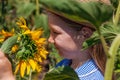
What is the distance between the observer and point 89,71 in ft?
3.97

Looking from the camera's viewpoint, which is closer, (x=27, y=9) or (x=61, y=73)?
(x=61, y=73)

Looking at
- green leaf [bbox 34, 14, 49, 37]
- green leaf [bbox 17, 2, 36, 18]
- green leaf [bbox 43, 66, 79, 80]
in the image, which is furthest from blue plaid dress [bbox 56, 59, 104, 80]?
green leaf [bbox 17, 2, 36, 18]

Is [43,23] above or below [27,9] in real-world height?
above

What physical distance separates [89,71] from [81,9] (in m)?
0.69

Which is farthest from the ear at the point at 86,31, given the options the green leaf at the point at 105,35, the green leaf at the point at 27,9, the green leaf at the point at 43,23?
the green leaf at the point at 27,9

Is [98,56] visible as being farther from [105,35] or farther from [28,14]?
[28,14]

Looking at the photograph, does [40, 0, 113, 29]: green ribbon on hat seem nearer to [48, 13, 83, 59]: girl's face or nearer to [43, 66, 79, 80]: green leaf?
[43, 66, 79, 80]: green leaf

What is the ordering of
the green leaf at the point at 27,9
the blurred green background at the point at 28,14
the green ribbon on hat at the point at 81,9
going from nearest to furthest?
the green ribbon on hat at the point at 81,9
the blurred green background at the point at 28,14
the green leaf at the point at 27,9

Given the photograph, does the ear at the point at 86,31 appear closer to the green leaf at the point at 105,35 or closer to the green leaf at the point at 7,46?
the green leaf at the point at 7,46

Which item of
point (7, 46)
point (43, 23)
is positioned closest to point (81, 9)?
point (7, 46)

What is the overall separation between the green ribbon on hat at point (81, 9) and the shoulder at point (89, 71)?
2.00 feet

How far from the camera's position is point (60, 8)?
1.72 ft

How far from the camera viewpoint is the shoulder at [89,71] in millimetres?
1181

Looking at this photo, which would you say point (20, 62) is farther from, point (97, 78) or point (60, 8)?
point (60, 8)
